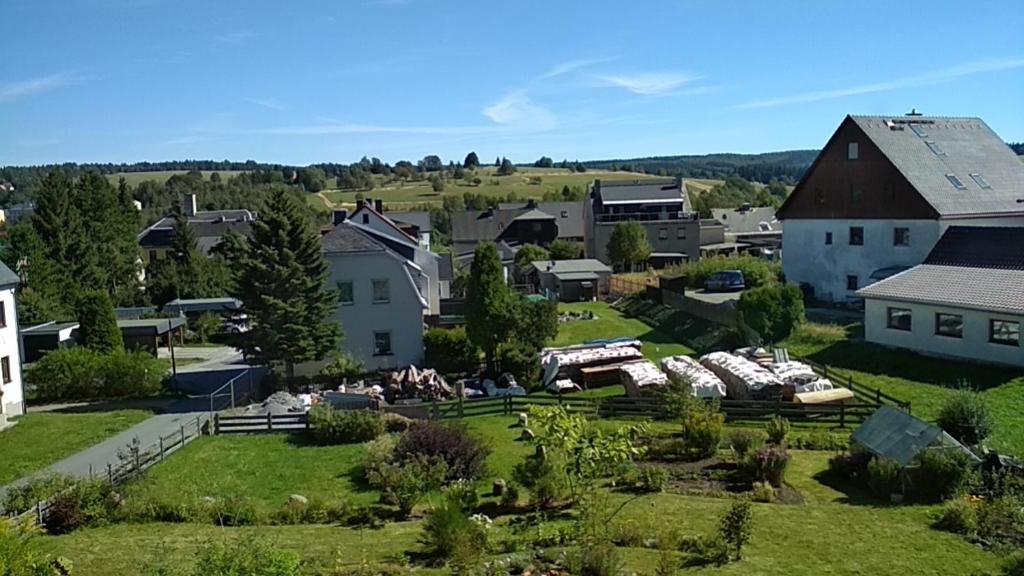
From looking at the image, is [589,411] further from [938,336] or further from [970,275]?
[970,275]

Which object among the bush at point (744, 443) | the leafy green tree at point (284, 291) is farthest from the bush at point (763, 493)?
the leafy green tree at point (284, 291)

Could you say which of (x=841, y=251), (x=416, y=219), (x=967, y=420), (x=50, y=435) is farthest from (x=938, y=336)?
(x=416, y=219)

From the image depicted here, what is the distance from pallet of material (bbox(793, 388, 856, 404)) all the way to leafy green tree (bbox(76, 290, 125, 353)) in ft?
94.5

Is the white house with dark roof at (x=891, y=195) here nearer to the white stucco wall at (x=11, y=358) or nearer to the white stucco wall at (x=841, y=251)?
the white stucco wall at (x=841, y=251)

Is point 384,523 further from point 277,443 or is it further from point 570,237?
point 570,237

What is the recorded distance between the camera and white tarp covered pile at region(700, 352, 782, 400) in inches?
962

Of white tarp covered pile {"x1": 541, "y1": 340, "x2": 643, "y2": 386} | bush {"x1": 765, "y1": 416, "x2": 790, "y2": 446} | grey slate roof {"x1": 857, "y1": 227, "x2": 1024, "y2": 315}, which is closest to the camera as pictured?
bush {"x1": 765, "y1": 416, "x2": 790, "y2": 446}

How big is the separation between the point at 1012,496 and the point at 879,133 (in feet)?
91.8

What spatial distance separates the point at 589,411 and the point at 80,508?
13965mm

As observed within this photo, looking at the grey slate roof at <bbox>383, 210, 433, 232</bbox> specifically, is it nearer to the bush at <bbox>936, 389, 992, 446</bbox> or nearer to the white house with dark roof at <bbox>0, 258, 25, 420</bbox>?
the white house with dark roof at <bbox>0, 258, 25, 420</bbox>

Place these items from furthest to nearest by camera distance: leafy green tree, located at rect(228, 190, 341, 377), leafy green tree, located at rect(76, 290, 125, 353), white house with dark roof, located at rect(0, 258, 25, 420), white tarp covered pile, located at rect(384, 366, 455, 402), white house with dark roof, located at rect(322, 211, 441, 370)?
leafy green tree, located at rect(76, 290, 125, 353) → white house with dark roof, located at rect(322, 211, 441, 370) → leafy green tree, located at rect(228, 190, 341, 377) → white tarp covered pile, located at rect(384, 366, 455, 402) → white house with dark roof, located at rect(0, 258, 25, 420)

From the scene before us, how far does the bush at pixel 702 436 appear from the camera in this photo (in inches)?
796

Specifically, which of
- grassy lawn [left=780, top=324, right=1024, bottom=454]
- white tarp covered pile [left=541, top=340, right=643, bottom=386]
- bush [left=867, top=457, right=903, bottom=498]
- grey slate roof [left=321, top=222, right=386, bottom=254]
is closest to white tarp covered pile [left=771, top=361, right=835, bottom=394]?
grassy lawn [left=780, top=324, right=1024, bottom=454]

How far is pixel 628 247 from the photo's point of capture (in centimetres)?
6444
